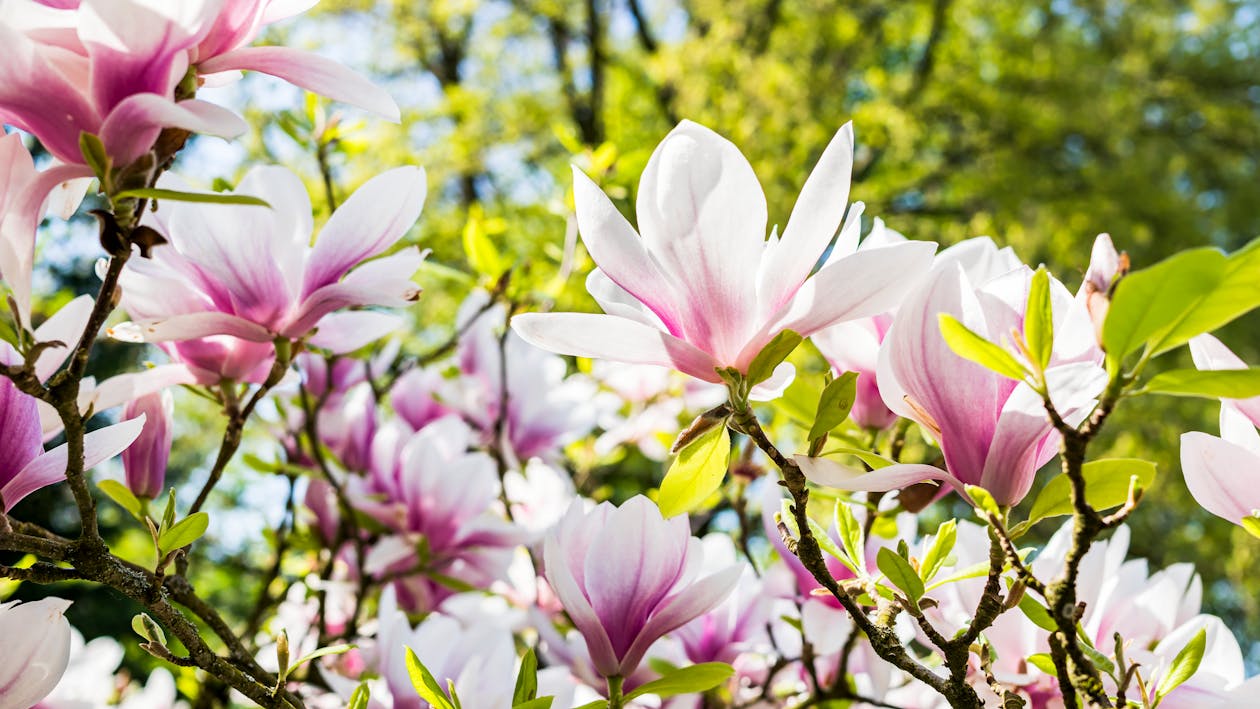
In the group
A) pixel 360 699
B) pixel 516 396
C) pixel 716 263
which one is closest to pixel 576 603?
pixel 360 699

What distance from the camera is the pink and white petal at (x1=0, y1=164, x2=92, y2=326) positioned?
0.44 m

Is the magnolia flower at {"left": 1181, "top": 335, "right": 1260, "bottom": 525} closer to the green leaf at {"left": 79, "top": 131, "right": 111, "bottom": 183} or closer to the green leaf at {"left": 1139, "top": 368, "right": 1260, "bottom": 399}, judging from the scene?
the green leaf at {"left": 1139, "top": 368, "right": 1260, "bottom": 399}

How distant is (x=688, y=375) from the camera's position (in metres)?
0.53

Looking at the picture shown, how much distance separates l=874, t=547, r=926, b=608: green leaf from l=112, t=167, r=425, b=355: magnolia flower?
0.31m

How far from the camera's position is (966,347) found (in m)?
0.39

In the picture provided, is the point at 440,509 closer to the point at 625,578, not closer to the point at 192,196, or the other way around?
the point at 625,578

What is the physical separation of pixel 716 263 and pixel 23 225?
326 mm

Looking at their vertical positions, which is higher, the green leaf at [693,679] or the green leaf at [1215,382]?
the green leaf at [1215,382]

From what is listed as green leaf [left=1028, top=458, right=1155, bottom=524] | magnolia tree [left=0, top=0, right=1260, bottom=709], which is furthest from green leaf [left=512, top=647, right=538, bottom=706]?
green leaf [left=1028, top=458, right=1155, bottom=524]

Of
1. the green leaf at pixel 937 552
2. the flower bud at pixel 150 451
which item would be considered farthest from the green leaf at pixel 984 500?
the flower bud at pixel 150 451

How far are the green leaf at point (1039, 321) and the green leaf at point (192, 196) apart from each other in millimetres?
318

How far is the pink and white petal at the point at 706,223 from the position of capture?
0.45 meters

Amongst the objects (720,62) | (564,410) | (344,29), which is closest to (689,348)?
(564,410)

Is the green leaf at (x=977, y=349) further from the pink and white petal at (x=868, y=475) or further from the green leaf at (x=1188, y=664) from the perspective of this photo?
the green leaf at (x=1188, y=664)
